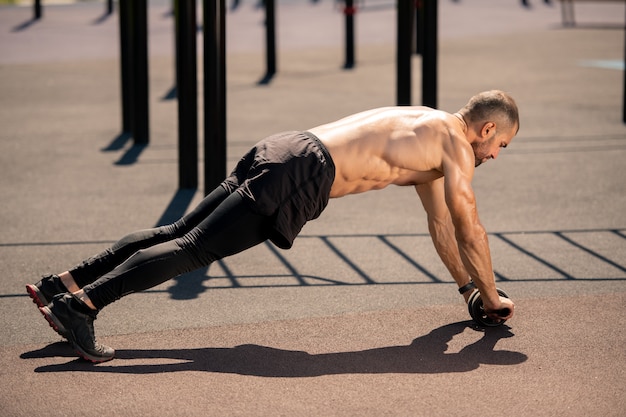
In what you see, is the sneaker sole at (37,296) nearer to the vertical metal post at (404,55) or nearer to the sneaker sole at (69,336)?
the sneaker sole at (69,336)

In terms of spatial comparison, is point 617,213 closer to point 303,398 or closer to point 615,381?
point 615,381

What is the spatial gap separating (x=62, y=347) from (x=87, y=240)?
221 cm

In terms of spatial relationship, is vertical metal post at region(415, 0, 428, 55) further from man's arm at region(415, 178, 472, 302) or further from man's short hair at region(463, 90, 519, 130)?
man's short hair at region(463, 90, 519, 130)

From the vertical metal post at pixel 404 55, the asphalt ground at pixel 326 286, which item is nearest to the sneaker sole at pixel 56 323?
the asphalt ground at pixel 326 286

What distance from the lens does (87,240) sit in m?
7.36

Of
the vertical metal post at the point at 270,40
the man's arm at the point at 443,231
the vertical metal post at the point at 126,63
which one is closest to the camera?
the man's arm at the point at 443,231

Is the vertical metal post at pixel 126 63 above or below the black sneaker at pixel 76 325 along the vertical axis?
above

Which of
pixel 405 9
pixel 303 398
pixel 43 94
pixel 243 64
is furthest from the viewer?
pixel 243 64

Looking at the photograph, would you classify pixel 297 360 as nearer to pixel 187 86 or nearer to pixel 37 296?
pixel 37 296

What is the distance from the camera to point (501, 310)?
5.38 meters

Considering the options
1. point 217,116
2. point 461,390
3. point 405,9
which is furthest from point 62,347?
point 405,9

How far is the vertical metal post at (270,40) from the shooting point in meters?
15.6

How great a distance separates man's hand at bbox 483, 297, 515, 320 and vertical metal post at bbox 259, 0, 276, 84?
1069 centimetres

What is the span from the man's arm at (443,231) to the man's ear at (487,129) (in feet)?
1.74
